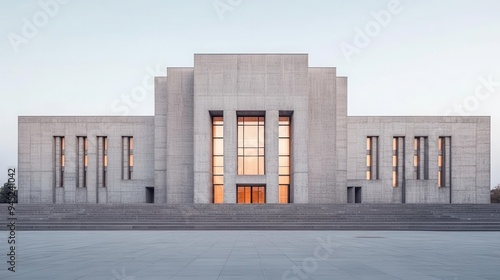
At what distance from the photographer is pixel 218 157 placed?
1596 inches

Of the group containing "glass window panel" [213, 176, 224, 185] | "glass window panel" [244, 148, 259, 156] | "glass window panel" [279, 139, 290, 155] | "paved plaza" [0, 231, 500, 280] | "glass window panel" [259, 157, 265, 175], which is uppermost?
"glass window panel" [279, 139, 290, 155]

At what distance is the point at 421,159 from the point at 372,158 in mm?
5166

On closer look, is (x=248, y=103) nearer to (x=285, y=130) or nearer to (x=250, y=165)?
(x=285, y=130)

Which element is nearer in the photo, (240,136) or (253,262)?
(253,262)

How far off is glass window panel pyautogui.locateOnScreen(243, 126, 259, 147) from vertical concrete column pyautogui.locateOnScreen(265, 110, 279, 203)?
337 centimetres

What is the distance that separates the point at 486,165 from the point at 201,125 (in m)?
30.8

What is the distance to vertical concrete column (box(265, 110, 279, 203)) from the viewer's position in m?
37.0

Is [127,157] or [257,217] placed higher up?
[127,157]

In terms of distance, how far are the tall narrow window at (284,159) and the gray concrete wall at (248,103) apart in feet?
7.48

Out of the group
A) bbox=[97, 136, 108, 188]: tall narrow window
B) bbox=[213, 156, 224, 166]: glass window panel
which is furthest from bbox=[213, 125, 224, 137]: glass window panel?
bbox=[97, 136, 108, 188]: tall narrow window

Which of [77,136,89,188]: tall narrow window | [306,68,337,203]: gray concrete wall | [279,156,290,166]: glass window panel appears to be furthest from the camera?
[77,136,89,188]: tall narrow window

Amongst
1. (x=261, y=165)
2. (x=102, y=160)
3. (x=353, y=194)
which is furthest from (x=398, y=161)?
(x=102, y=160)

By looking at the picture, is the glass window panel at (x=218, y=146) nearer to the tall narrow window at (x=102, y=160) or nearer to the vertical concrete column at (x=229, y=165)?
the vertical concrete column at (x=229, y=165)

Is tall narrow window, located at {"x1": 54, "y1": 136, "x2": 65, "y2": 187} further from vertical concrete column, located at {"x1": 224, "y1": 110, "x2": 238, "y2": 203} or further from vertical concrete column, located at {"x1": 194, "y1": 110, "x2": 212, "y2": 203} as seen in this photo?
vertical concrete column, located at {"x1": 224, "y1": 110, "x2": 238, "y2": 203}
